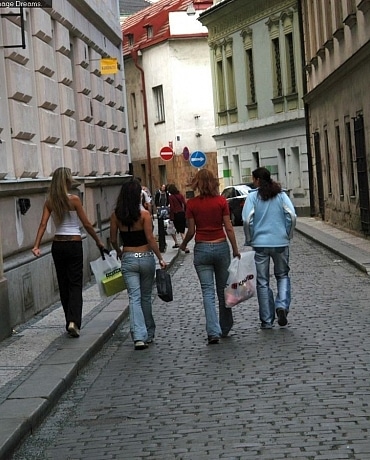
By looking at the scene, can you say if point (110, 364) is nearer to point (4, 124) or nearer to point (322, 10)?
point (4, 124)

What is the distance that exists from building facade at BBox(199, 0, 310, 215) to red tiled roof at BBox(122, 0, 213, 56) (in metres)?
5.88

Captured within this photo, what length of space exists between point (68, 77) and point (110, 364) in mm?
9138

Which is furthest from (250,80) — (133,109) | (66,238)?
(66,238)

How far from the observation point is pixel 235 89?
1898 inches

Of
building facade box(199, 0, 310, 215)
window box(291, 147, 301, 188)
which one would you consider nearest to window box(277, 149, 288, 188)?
building facade box(199, 0, 310, 215)

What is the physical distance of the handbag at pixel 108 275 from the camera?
1203cm

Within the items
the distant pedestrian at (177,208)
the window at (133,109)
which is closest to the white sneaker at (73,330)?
the distant pedestrian at (177,208)

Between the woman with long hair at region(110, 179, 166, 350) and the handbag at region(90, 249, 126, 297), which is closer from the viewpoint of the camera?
the woman with long hair at region(110, 179, 166, 350)

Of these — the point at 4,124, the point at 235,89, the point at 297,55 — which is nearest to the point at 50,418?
the point at 4,124

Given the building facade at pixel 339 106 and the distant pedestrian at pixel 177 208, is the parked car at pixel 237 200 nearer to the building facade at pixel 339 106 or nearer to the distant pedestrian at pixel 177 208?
the building facade at pixel 339 106

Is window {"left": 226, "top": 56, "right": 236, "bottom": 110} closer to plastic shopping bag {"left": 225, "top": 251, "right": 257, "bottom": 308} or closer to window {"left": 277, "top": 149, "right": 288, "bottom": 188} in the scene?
window {"left": 277, "top": 149, "right": 288, "bottom": 188}

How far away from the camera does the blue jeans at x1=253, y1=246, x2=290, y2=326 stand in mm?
12281

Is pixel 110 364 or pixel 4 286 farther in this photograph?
pixel 4 286

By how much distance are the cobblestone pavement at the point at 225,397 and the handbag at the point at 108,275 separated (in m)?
0.56
